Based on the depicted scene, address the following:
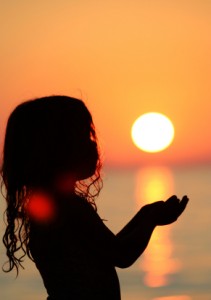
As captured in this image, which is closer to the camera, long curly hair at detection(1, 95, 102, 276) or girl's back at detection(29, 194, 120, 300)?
girl's back at detection(29, 194, 120, 300)

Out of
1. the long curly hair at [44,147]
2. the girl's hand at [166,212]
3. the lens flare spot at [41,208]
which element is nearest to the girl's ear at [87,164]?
the long curly hair at [44,147]

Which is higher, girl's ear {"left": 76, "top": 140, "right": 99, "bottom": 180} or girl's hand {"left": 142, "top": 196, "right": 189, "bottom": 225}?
girl's ear {"left": 76, "top": 140, "right": 99, "bottom": 180}

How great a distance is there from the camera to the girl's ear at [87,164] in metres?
2.59

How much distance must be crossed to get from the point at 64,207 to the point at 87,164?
0.15 meters

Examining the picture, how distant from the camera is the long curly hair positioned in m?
2.62

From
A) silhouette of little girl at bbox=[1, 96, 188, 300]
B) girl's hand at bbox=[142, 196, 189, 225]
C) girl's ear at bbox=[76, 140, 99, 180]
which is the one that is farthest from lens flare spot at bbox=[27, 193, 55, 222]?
girl's hand at bbox=[142, 196, 189, 225]

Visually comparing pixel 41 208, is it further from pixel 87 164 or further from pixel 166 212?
pixel 166 212

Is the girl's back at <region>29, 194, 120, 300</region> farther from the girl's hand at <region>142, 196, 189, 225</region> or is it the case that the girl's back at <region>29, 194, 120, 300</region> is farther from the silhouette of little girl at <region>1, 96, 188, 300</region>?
the girl's hand at <region>142, 196, 189, 225</region>

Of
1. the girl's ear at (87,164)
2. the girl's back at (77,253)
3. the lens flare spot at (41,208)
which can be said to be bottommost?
the girl's back at (77,253)

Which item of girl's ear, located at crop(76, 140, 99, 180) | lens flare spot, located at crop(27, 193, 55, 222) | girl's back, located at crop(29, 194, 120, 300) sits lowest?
girl's back, located at crop(29, 194, 120, 300)

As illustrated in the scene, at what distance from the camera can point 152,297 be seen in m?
8.59

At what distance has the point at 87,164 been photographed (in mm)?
2594

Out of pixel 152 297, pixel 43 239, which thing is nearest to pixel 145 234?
pixel 43 239

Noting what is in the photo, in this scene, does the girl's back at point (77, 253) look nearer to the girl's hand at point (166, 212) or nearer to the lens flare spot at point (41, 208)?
the lens flare spot at point (41, 208)
